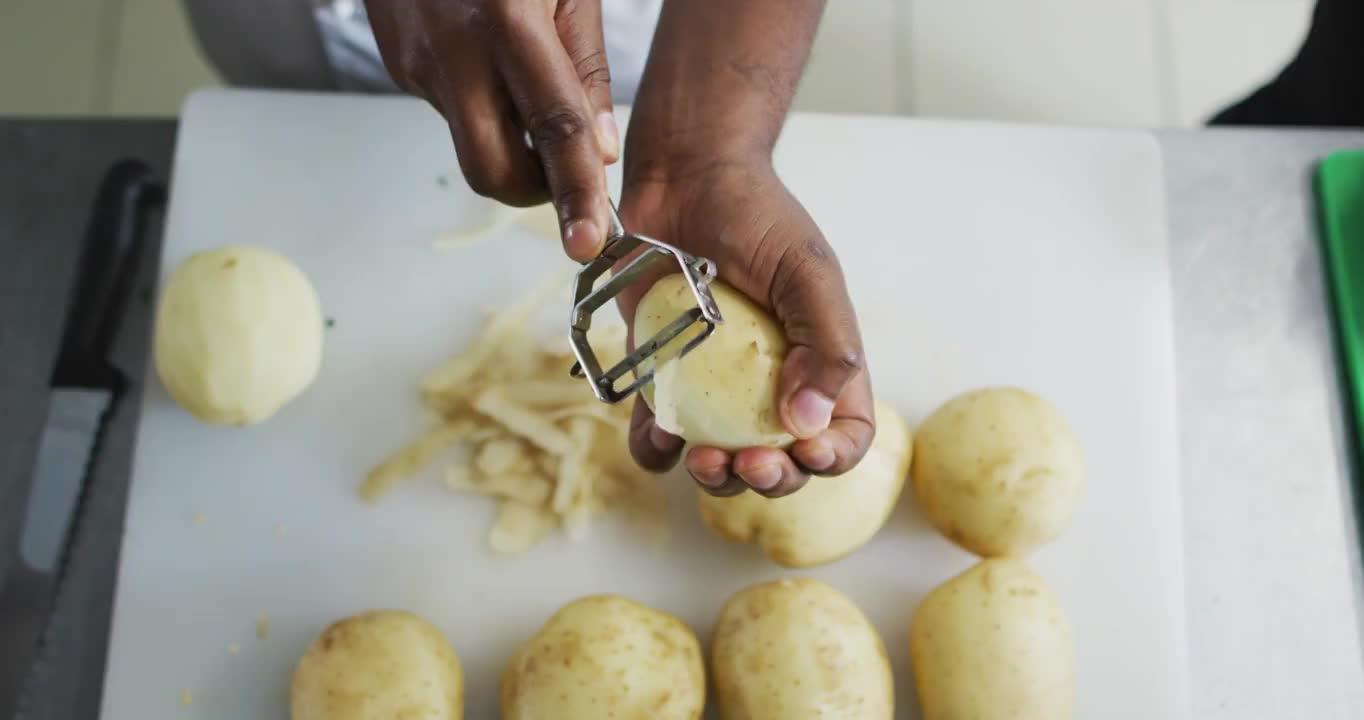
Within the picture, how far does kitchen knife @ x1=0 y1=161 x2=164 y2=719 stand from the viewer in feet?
4.04

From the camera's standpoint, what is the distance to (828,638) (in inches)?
43.2

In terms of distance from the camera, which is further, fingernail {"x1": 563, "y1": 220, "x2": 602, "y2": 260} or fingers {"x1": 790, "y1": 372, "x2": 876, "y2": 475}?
fingers {"x1": 790, "y1": 372, "x2": 876, "y2": 475}

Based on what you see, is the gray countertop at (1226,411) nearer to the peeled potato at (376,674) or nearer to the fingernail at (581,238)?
A: the peeled potato at (376,674)

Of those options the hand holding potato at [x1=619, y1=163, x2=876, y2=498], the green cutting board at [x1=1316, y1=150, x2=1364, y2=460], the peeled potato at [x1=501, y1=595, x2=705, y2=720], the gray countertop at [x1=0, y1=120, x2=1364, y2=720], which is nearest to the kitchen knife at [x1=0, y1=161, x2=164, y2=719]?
the gray countertop at [x1=0, y1=120, x2=1364, y2=720]

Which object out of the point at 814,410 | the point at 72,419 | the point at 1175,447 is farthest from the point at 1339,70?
the point at 72,419

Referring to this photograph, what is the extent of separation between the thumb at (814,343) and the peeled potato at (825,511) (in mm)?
192

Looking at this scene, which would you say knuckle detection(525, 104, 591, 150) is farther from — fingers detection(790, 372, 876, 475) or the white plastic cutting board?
the white plastic cutting board

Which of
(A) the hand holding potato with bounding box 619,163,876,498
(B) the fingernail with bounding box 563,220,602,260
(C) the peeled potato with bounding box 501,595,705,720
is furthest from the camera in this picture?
(C) the peeled potato with bounding box 501,595,705,720

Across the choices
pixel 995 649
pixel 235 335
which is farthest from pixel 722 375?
pixel 235 335

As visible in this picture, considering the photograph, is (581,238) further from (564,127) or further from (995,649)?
(995,649)

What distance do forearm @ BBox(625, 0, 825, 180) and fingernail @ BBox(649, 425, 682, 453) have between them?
0.28m

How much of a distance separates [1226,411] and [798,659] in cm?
69

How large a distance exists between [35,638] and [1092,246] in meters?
1.36

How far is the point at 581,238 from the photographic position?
0.84 meters
